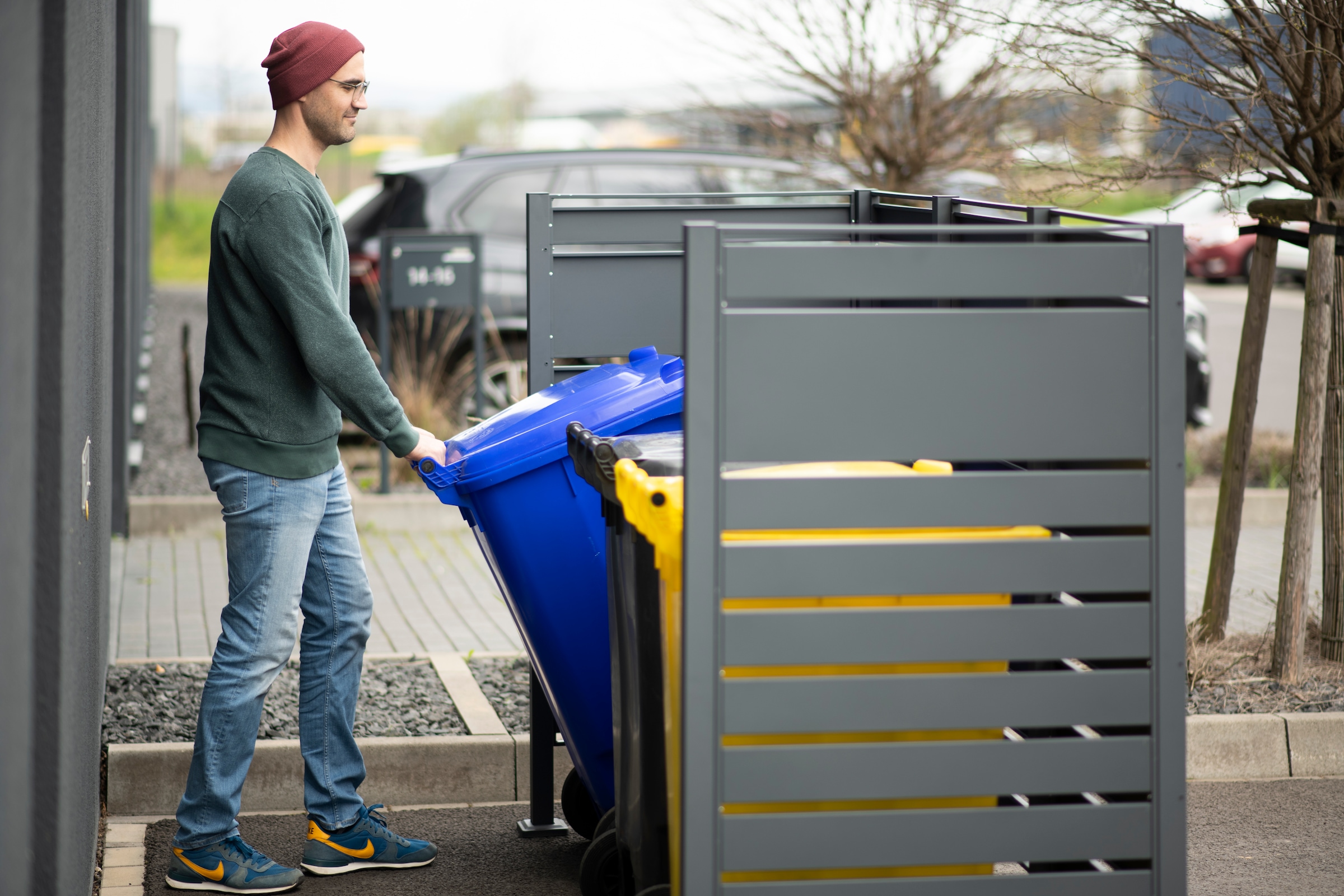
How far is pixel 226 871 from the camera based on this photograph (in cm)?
342

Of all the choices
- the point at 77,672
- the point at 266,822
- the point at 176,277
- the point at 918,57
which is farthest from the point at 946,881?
the point at 176,277

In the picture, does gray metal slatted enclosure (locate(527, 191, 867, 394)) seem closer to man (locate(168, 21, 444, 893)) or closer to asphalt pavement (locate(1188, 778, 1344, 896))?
man (locate(168, 21, 444, 893))

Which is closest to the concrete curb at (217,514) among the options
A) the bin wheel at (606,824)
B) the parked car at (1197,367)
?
the bin wheel at (606,824)

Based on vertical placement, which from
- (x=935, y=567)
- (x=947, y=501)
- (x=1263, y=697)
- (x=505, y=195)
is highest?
(x=505, y=195)

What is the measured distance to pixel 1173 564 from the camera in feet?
8.02

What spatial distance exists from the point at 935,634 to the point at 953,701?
12cm

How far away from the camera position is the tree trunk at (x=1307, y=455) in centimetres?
482

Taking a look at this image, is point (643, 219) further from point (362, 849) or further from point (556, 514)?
point (362, 849)

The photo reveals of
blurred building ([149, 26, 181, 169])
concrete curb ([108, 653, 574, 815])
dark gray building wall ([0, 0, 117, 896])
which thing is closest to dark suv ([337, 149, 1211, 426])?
concrete curb ([108, 653, 574, 815])

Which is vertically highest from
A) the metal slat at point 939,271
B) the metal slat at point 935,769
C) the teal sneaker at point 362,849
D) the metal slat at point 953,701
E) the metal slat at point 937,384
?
the metal slat at point 939,271

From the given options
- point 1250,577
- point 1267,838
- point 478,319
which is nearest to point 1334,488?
point 1267,838

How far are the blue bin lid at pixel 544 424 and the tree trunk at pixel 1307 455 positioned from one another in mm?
2561

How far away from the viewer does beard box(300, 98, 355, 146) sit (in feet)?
10.9

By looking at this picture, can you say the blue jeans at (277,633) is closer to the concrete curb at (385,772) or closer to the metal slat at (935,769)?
the concrete curb at (385,772)
